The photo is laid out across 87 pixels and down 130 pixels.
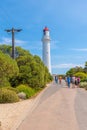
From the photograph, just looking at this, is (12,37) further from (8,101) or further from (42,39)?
(42,39)

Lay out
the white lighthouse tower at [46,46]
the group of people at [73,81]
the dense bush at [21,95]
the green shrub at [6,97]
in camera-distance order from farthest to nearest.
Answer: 1. the white lighthouse tower at [46,46]
2. the group of people at [73,81]
3. the dense bush at [21,95]
4. the green shrub at [6,97]

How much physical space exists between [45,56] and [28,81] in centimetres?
5138

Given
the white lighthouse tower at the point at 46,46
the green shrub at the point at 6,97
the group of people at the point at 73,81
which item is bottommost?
the green shrub at the point at 6,97

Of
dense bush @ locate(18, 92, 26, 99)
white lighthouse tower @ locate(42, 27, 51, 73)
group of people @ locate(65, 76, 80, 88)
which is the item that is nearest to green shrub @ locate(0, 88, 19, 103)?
dense bush @ locate(18, 92, 26, 99)

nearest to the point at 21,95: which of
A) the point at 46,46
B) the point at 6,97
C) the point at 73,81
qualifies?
the point at 6,97

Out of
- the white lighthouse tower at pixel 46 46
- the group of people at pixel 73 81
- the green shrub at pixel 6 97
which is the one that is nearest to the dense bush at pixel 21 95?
the green shrub at pixel 6 97

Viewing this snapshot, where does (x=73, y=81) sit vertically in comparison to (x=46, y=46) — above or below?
below

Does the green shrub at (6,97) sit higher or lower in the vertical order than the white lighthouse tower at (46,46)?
lower

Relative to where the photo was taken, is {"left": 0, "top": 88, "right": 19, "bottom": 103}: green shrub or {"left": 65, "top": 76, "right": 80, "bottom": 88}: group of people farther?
{"left": 65, "top": 76, "right": 80, "bottom": 88}: group of people

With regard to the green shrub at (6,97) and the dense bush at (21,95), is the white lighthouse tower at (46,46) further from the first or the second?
the green shrub at (6,97)

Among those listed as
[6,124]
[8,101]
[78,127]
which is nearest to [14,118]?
[6,124]

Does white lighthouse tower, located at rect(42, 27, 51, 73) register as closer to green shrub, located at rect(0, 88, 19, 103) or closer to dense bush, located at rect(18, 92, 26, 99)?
dense bush, located at rect(18, 92, 26, 99)

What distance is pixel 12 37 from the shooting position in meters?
30.7

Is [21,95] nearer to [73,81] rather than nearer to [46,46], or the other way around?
[73,81]
